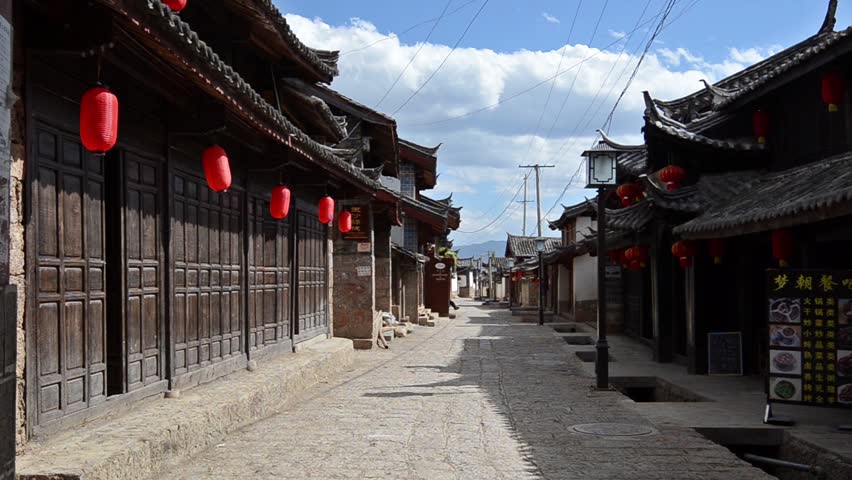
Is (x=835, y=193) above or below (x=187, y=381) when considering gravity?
above

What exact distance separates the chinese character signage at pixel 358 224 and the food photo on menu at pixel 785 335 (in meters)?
12.7

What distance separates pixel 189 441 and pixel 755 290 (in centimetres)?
1074

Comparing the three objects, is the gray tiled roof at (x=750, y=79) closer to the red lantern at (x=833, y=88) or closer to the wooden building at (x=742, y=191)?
the wooden building at (x=742, y=191)

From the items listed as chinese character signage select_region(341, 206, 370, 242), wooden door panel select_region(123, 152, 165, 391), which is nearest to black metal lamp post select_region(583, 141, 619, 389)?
chinese character signage select_region(341, 206, 370, 242)

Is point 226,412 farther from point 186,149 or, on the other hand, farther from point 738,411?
point 738,411

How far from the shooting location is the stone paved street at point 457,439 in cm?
783

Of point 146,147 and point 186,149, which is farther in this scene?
point 186,149

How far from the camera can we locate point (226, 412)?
955cm

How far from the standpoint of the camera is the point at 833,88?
11648 mm

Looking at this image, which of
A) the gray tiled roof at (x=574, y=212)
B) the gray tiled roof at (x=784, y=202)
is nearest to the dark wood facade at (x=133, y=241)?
the gray tiled roof at (x=784, y=202)

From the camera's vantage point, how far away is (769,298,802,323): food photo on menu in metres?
9.30

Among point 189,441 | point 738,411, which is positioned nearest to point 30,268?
point 189,441

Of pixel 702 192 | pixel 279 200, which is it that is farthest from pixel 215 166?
pixel 702 192

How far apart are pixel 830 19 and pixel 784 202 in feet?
22.0
